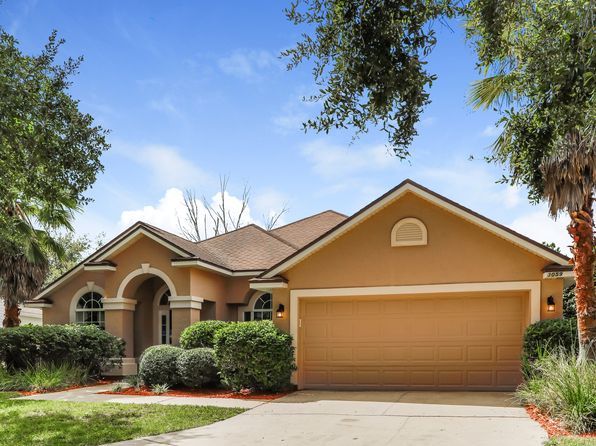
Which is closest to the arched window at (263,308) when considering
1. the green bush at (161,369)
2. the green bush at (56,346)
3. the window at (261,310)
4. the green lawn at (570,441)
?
the window at (261,310)

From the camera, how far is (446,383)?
48.0ft

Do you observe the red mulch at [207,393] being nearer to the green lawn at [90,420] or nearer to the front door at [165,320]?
the green lawn at [90,420]

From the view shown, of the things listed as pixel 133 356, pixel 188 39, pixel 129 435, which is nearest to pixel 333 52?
pixel 188 39

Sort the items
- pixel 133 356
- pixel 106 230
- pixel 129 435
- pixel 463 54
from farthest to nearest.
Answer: pixel 106 230
pixel 133 356
pixel 129 435
pixel 463 54

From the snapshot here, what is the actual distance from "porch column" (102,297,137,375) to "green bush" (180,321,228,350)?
3498mm

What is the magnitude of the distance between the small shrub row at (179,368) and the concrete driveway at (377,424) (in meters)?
2.67

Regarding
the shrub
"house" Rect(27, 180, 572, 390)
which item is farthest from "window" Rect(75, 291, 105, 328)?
"house" Rect(27, 180, 572, 390)

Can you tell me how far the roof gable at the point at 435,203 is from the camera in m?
13.7

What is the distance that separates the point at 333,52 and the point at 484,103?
7.83 meters

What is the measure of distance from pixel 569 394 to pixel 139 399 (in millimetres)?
8933

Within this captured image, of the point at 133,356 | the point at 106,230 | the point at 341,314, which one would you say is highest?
the point at 106,230

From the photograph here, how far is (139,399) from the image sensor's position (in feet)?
45.3

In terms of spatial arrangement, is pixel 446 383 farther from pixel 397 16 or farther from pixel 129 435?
pixel 397 16

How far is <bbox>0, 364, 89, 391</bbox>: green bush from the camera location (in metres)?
15.9
